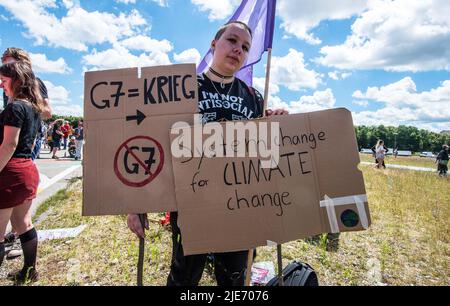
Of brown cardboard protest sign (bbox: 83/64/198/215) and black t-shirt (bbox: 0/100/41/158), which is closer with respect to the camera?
brown cardboard protest sign (bbox: 83/64/198/215)

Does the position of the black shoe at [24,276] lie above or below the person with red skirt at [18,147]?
below

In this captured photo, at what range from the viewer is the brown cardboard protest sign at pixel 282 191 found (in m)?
1.39

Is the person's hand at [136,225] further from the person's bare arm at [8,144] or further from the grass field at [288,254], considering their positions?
the grass field at [288,254]

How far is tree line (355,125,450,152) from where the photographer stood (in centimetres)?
10439

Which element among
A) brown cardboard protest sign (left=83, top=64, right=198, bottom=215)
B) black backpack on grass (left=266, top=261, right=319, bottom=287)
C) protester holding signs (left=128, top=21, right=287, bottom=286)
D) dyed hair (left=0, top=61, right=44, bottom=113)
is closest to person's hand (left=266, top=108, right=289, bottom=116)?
protester holding signs (left=128, top=21, right=287, bottom=286)

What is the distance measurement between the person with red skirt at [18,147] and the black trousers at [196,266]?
1508 mm

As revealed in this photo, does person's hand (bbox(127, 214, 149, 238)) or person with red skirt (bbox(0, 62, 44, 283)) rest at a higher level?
person with red skirt (bbox(0, 62, 44, 283))

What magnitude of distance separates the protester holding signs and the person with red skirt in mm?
1508

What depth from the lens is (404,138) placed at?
4269 inches

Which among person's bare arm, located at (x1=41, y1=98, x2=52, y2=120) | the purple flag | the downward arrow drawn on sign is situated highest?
the purple flag

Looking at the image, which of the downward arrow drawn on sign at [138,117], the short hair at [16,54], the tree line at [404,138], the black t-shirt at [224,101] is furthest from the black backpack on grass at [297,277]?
the tree line at [404,138]

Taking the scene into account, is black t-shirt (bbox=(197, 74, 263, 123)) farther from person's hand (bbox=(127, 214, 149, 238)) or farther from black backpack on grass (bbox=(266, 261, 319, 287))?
black backpack on grass (bbox=(266, 261, 319, 287))

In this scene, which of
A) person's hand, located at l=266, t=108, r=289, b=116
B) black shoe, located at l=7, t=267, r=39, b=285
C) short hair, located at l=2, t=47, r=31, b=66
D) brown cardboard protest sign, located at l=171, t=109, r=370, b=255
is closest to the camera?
brown cardboard protest sign, located at l=171, t=109, r=370, b=255
